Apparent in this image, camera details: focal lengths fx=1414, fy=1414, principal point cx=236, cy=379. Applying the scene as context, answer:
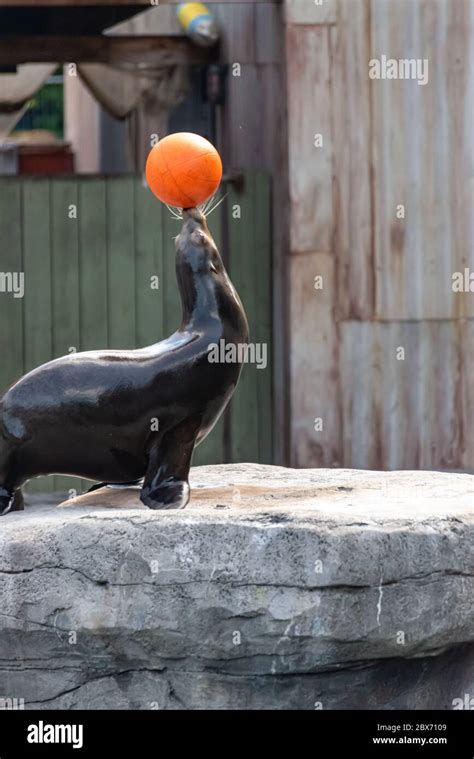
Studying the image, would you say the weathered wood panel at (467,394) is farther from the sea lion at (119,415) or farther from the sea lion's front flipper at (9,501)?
the sea lion's front flipper at (9,501)

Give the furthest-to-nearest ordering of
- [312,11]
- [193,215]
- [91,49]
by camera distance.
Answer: [91,49]
[312,11]
[193,215]

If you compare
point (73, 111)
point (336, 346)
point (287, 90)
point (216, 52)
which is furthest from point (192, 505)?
point (73, 111)

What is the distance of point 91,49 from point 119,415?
525cm

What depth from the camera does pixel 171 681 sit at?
416 centimetres

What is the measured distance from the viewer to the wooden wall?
7754 millimetres

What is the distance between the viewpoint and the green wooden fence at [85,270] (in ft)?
27.3

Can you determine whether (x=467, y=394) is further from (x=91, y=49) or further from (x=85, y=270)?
(x=91, y=49)

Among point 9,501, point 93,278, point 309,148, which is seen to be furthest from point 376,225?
point 9,501

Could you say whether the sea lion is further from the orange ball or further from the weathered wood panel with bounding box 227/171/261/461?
the weathered wood panel with bounding box 227/171/261/461

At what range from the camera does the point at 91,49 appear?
9.18 meters

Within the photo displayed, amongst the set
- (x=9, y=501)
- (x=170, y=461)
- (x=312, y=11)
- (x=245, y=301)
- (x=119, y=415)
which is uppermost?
(x=312, y=11)

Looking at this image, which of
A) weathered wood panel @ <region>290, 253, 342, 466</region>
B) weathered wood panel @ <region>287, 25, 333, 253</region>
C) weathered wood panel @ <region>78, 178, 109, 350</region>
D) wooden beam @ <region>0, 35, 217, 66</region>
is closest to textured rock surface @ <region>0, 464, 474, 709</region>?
weathered wood panel @ <region>290, 253, 342, 466</region>

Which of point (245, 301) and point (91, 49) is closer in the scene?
point (245, 301)

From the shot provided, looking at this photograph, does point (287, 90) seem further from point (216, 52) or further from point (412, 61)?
point (216, 52)
